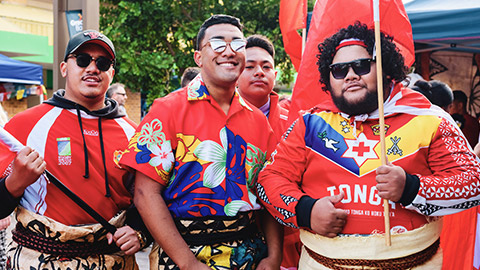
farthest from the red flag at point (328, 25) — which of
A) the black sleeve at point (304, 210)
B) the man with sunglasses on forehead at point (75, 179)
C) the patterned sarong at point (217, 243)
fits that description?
the man with sunglasses on forehead at point (75, 179)

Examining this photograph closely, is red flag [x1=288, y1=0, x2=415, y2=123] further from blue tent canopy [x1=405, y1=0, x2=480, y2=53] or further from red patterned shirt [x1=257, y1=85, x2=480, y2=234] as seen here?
blue tent canopy [x1=405, y1=0, x2=480, y2=53]

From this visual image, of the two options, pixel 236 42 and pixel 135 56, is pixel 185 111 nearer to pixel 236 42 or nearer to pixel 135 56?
A: pixel 236 42

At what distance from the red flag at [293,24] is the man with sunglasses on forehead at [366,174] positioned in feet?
5.49

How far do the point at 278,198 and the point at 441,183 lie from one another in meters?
0.74

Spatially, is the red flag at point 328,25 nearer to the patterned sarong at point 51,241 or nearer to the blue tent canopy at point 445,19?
the patterned sarong at point 51,241

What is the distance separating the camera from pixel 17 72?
11094 millimetres

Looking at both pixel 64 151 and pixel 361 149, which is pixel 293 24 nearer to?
pixel 361 149

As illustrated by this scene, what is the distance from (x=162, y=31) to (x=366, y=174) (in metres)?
11.2

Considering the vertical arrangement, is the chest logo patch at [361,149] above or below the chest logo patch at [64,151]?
above

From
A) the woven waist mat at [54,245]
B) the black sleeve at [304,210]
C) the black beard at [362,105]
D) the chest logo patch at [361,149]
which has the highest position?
the black beard at [362,105]

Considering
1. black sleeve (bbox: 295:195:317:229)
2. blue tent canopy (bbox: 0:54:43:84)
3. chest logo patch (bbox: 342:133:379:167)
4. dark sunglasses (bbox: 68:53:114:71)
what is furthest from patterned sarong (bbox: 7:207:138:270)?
blue tent canopy (bbox: 0:54:43:84)

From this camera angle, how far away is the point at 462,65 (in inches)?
288

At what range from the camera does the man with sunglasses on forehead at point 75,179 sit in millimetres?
2531

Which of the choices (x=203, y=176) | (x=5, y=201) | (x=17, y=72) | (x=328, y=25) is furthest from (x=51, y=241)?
(x=17, y=72)
